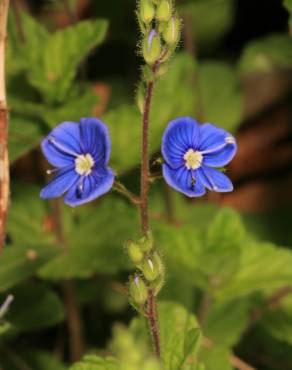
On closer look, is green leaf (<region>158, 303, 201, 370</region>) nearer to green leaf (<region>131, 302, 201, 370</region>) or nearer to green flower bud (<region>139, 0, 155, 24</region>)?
green leaf (<region>131, 302, 201, 370</region>)

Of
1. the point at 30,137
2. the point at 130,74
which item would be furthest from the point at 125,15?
the point at 30,137

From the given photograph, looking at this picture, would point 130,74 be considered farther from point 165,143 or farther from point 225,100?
point 165,143

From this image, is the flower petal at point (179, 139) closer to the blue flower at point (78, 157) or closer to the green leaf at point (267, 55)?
the blue flower at point (78, 157)

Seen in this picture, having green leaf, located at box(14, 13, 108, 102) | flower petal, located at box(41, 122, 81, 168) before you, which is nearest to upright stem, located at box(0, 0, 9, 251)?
flower petal, located at box(41, 122, 81, 168)

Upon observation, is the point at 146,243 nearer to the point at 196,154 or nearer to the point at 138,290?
the point at 138,290

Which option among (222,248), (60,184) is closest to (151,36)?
(60,184)
